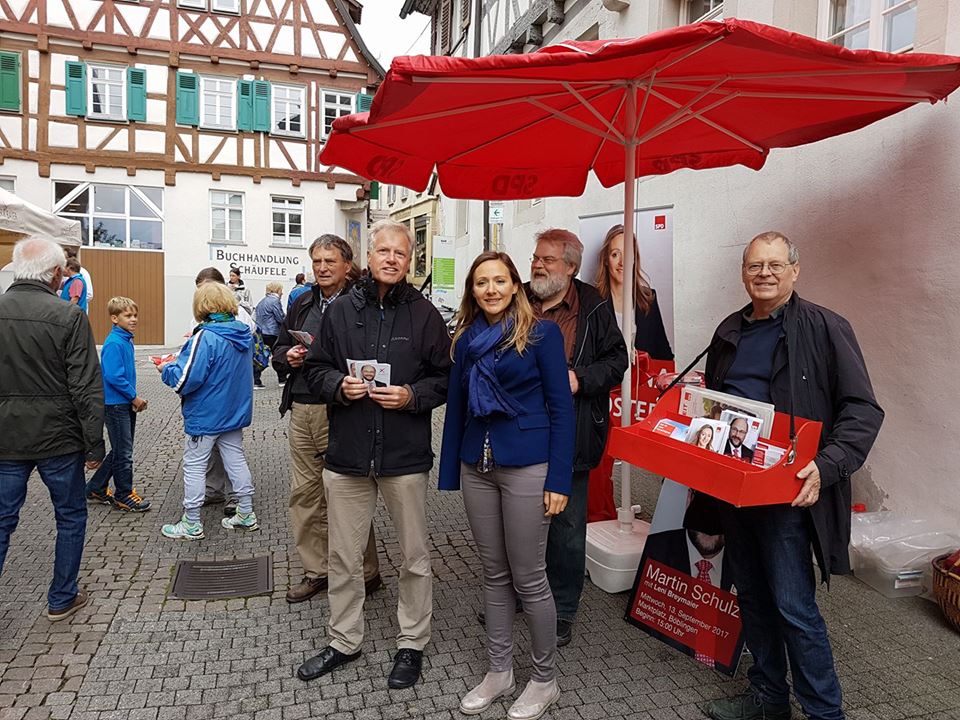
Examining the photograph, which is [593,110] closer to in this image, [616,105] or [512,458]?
[616,105]

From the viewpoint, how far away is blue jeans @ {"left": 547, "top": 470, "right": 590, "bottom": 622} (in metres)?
3.34

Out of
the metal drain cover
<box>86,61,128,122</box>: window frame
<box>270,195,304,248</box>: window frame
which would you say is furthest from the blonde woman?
<box>86,61,128,122</box>: window frame

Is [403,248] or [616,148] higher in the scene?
[616,148]

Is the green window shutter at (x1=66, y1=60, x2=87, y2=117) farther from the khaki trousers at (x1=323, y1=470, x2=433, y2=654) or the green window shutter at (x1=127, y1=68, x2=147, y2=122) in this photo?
the khaki trousers at (x1=323, y1=470, x2=433, y2=654)

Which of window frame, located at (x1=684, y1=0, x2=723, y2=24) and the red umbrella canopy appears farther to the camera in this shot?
window frame, located at (x1=684, y1=0, x2=723, y2=24)

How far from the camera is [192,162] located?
57.1 ft

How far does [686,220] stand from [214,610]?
4943mm

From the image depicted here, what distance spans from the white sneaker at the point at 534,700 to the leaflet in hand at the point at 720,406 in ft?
4.19

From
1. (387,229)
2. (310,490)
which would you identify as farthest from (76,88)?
(387,229)

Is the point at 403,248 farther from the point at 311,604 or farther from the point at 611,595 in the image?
the point at 611,595

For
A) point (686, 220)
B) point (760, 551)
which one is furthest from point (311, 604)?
point (686, 220)

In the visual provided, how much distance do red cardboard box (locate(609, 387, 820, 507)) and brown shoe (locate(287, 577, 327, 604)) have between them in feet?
6.58

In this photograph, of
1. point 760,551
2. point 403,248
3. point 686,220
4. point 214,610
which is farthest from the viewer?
point 686,220

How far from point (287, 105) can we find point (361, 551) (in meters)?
17.2
